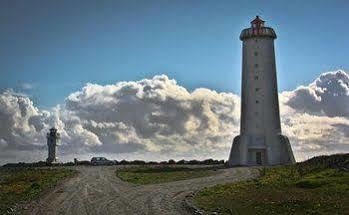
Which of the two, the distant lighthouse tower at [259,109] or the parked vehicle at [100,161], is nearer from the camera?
the distant lighthouse tower at [259,109]

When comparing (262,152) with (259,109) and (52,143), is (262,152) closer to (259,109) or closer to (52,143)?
(259,109)

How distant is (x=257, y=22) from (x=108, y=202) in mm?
47148

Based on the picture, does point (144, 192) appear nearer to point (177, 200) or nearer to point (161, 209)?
point (177, 200)

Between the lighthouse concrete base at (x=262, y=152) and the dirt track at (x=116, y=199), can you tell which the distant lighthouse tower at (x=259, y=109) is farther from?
the dirt track at (x=116, y=199)

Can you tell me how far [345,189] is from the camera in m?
29.9

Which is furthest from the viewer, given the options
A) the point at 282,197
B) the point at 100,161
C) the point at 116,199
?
the point at 100,161

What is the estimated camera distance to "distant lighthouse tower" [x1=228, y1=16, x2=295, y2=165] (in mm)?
69062

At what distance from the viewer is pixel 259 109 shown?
228ft

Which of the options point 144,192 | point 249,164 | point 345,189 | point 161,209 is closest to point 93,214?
point 161,209

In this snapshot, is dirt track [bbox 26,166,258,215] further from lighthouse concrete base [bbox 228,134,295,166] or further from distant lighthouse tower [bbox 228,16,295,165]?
distant lighthouse tower [bbox 228,16,295,165]

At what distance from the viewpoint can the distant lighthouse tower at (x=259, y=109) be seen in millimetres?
69062

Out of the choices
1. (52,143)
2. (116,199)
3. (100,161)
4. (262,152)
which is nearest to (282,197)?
(116,199)

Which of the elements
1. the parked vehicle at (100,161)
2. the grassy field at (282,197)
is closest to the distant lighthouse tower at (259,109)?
the parked vehicle at (100,161)

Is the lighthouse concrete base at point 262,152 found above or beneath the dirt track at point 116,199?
above
